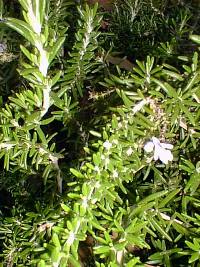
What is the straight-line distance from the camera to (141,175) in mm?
1320

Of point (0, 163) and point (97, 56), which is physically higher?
point (97, 56)

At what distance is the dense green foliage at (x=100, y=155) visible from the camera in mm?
935

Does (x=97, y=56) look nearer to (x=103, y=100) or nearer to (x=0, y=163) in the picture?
(x=103, y=100)

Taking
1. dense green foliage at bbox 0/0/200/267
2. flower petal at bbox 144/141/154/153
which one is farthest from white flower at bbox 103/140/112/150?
flower petal at bbox 144/141/154/153

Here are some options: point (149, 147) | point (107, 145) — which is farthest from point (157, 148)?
point (107, 145)

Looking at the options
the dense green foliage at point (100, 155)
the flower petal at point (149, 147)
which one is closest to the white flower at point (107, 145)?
the dense green foliage at point (100, 155)

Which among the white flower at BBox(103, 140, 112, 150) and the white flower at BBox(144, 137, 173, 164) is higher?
the white flower at BBox(103, 140, 112, 150)

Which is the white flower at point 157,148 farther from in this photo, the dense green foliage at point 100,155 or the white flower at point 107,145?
the white flower at point 107,145

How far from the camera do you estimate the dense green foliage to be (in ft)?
3.07

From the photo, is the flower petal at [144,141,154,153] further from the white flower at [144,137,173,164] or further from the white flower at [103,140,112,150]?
the white flower at [103,140,112,150]

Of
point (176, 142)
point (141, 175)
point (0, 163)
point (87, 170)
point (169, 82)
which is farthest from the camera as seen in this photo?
point (0, 163)

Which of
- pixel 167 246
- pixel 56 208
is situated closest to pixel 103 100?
pixel 56 208

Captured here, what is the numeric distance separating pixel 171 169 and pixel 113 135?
35cm

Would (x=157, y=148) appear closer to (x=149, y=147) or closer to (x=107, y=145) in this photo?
(x=149, y=147)
